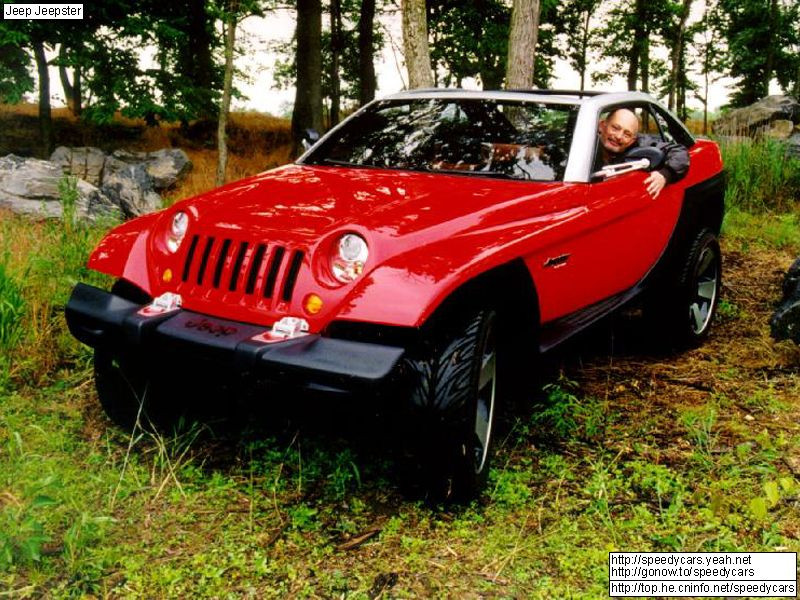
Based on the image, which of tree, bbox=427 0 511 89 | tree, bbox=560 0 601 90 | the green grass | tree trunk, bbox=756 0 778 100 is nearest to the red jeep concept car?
the green grass

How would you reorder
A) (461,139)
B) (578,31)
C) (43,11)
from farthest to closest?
(578,31), (43,11), (461,139)

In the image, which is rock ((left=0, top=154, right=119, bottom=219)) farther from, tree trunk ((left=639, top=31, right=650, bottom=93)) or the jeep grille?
tree trunk ((left=639, top=31, right=650, bottom=93))

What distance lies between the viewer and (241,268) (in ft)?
10.1

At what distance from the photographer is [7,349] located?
172 inches

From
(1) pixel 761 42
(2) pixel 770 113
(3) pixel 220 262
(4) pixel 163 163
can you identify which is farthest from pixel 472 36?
(3) pixel 220 262

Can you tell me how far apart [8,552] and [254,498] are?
94cm

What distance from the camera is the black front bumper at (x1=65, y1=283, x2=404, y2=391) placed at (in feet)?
8.72

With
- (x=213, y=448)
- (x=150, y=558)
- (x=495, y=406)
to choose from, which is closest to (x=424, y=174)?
(x=495, y=406)

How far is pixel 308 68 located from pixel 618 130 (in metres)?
10.9

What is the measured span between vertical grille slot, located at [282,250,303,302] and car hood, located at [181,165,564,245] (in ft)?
0.19

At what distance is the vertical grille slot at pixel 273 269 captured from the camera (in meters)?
3.00

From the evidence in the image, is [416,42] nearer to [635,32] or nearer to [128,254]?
[128,254]

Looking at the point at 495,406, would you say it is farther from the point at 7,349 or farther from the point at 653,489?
the point at 7,349

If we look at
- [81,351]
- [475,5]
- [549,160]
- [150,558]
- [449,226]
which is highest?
[475,5]
